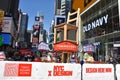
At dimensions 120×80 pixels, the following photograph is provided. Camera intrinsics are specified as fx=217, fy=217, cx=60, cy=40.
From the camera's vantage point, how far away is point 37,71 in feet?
33.6

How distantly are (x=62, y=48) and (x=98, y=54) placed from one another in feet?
63.1

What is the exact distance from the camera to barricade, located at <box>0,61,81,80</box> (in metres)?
9.56

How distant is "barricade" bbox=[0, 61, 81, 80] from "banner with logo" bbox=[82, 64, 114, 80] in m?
0.42

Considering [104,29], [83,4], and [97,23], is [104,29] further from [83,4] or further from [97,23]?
[83,4]

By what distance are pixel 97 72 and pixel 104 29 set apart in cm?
2327

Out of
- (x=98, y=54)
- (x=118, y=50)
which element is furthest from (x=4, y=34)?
(x=118, y=50)

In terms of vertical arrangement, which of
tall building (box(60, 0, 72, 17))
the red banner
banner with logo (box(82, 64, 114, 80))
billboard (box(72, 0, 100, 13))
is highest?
tall building (box(60, 0, 72, 17))

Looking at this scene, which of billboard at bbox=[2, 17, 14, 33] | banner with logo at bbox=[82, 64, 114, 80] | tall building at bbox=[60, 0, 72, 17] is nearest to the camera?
banner with logo at bbox=[82, 64, 114, 80]

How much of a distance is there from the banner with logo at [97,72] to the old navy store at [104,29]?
14.2m

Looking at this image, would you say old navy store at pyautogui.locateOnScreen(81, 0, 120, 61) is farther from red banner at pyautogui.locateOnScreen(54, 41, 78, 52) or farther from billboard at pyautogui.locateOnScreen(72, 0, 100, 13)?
red banner at pyautogui.locateOnScreen(54, 41, 78, 52)

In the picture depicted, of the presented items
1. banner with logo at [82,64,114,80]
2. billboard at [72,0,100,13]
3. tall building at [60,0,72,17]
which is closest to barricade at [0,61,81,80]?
banner with logo at [82,64,114,80]

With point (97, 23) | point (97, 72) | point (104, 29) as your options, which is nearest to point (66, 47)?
point (97, 72)

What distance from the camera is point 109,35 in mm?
32031

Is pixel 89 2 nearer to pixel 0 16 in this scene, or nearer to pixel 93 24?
pixel 93 24
